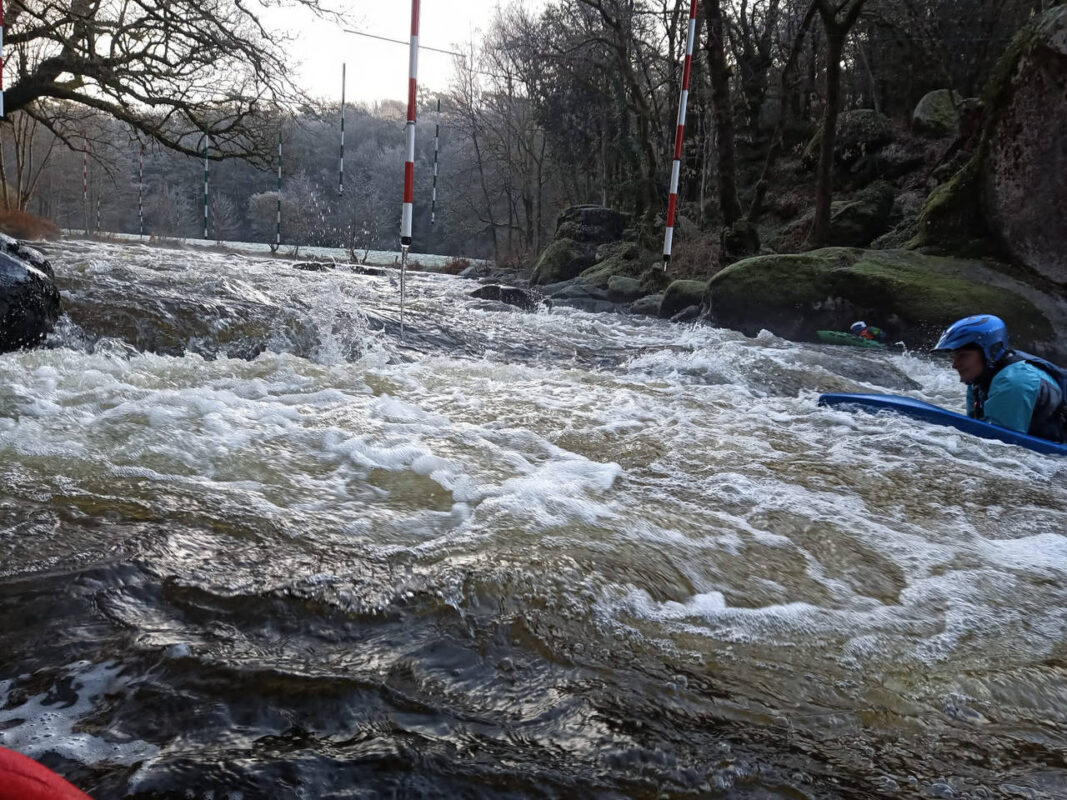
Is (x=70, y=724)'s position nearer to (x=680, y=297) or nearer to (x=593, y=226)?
(x=680, y=297)

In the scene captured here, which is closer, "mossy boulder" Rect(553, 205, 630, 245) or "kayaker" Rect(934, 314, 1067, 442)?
"kayaker" Rect(934, 314, 1067, 442)

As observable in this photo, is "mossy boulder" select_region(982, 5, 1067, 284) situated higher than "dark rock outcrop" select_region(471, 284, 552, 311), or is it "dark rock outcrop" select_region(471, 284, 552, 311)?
"mossy boulder" select_region(982, 5, 1067, 284)

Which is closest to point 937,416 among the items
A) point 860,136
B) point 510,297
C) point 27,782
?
point 27,782

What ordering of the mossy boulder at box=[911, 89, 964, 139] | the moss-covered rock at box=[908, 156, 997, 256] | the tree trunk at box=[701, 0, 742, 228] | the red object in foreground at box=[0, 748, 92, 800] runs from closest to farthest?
the red object in foreground at box=[0, 748, 92, 800]
the moss-covered rock at box=[908, 156, 997, 256]
the tree trunk at box=[701, 0, 742, 228]
the mossy boulder at box=[911, 89, 964, 139]

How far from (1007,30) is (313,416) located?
1788 centimetres

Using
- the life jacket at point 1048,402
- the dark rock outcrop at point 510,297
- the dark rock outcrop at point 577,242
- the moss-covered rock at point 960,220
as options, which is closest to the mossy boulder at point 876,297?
the moss-covered rock at point 960,220

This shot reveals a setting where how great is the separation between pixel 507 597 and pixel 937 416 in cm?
349

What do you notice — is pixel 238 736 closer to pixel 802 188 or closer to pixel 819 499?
pixel 819 499

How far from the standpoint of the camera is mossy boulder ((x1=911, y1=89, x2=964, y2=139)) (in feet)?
45.8

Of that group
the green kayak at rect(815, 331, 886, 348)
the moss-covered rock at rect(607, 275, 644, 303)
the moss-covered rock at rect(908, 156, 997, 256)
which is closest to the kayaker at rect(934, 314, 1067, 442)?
the green kayak at rect(815, 331, 886, 348)

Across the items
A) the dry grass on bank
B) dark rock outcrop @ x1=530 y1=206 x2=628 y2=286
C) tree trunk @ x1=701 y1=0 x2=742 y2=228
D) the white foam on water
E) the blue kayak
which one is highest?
tree trunk @ x1=701 y1=0 x2=742 y2=228

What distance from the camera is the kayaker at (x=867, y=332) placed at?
25.9ft

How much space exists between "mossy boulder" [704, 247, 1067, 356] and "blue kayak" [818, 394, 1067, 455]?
349cm

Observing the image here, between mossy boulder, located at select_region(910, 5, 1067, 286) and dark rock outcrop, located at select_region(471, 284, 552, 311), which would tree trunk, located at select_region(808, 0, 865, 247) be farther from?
dark rock outcrop, located at select_region(471, 284, 552, 311)
